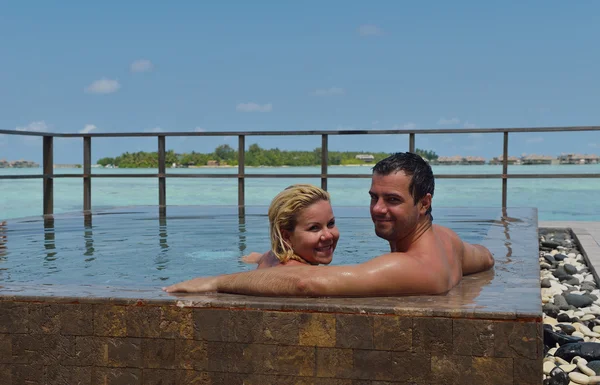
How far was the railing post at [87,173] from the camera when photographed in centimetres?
968

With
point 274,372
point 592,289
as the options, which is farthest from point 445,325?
point 592,289

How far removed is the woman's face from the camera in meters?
3.14

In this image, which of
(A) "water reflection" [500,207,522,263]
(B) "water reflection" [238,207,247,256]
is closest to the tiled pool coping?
(A) "water reflection" [500,207,522,263]

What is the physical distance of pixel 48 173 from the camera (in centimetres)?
953

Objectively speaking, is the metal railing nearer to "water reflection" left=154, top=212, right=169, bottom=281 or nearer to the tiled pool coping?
"water reflection" left=154, top=212, right=169, bottom=281

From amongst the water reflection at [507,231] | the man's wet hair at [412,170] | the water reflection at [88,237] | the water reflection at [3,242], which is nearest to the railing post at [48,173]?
the water reflection at [88,237]

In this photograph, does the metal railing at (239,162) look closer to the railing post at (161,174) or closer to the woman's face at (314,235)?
the railing post at (161,174)

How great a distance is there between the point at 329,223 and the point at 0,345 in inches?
55.3

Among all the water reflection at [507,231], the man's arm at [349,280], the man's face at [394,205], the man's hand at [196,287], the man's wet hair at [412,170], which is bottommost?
the water reflection at [507,231]

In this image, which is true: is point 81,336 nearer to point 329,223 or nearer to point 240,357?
point 240,357

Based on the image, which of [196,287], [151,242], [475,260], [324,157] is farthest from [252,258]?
[324,157]

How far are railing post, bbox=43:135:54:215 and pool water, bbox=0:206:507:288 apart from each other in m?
1.39

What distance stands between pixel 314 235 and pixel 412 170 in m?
0.56

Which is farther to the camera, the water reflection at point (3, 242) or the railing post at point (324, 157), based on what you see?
the railing post at point (324, 157)
